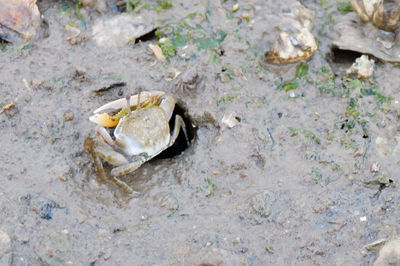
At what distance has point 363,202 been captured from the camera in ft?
12.5

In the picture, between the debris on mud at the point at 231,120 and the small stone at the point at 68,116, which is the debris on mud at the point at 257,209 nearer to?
the debris on mud at the point at 231,120

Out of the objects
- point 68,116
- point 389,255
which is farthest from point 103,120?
point 389,255

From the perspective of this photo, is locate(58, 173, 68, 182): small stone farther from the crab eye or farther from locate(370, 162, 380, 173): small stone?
locate(370, 162, 380, 173): small stone

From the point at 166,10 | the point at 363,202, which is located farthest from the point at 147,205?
the point at 166,10

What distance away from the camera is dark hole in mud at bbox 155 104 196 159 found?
4.37m

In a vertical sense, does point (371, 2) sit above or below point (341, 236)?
above

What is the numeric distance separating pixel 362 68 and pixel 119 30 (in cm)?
200

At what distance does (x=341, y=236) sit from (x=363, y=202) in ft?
1.06

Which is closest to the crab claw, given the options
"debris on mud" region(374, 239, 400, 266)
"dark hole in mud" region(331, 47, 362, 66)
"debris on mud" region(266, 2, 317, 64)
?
"debris on mud" region(266, 2, 317, 64)

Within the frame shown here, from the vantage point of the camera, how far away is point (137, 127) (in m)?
4.45

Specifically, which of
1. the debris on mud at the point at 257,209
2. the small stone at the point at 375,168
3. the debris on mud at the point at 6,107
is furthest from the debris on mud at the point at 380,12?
the debris on mud at the point at 6,107

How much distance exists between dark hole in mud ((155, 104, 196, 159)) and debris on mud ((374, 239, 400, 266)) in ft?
5.29

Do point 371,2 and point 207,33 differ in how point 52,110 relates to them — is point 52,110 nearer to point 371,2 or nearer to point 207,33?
point 207,33

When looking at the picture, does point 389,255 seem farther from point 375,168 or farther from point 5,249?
point 5,249
